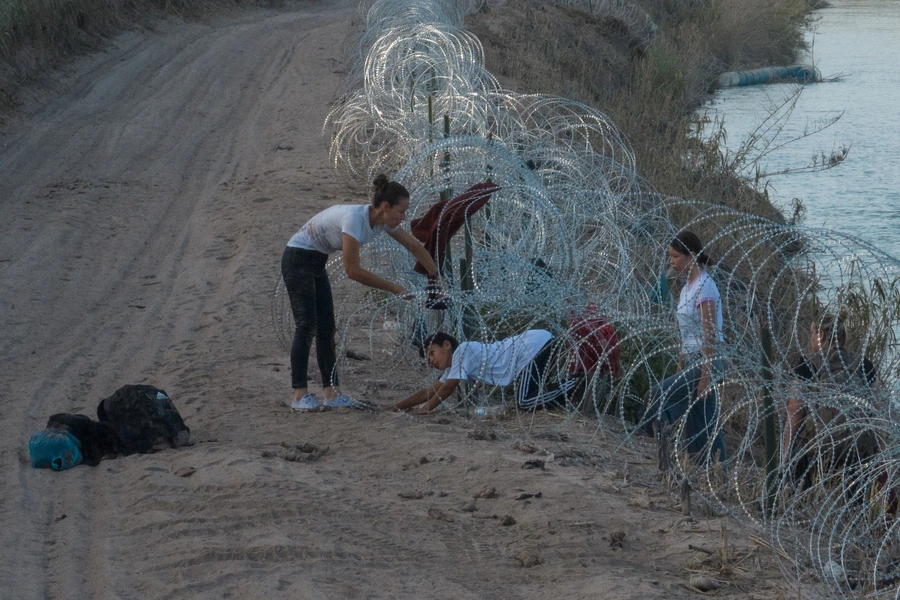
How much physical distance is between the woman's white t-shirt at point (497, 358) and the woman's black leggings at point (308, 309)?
676 mm

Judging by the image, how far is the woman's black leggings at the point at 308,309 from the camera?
18.7 ft

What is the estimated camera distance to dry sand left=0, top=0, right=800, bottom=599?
4.00m

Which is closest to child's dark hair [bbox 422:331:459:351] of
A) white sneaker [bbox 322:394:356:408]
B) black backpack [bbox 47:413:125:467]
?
white sneaker [bbox 322:394:356:408]

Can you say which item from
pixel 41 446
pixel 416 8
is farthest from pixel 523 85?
pixel 41 446

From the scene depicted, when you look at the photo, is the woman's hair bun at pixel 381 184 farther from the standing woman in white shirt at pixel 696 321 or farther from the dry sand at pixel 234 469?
the standing woman in white shirt at pixel 696 321

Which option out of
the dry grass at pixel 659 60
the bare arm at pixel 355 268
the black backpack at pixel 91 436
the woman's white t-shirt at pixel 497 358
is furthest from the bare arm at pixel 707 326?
the dry grass at pixel 659 60

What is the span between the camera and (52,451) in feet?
16.9

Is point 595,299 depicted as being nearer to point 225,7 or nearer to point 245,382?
point 245,382

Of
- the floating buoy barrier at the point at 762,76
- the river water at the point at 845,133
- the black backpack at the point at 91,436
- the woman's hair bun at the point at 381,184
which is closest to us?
the black backpack at the point at 91,436

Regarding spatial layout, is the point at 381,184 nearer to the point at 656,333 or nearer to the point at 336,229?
the point at 336,229

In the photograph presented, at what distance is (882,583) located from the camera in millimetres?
3924

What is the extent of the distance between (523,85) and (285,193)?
238 inches

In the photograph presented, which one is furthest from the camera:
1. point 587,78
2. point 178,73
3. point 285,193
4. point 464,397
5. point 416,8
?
point 587,78

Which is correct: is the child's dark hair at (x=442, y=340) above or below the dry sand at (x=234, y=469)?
above
